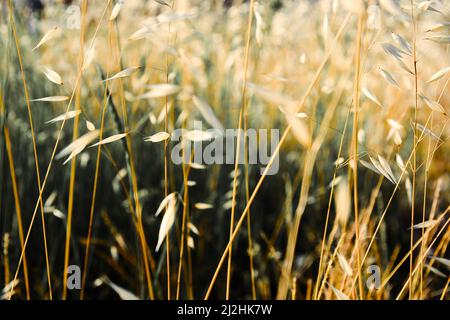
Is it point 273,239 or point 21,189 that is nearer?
point 21,189

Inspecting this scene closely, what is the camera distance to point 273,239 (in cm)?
96

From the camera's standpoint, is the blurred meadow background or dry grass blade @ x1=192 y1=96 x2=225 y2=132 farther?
the blurred meadow background

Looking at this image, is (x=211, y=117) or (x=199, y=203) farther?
(x=199, y=203)

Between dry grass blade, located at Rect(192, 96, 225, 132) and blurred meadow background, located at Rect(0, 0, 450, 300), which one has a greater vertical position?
dry grass blade, located at Rect(192, 96, 225, 132)

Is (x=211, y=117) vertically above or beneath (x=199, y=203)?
above

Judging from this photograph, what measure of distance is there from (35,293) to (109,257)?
0.15m

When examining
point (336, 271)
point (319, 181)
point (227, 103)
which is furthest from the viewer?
point (227, 103)

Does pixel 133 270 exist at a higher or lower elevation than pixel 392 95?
lower

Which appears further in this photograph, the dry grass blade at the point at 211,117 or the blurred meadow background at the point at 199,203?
the blurred meadow background at the point at 199,203

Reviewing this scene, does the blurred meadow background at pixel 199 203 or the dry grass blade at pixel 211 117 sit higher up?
the dry grass blade at pixel 211 117
